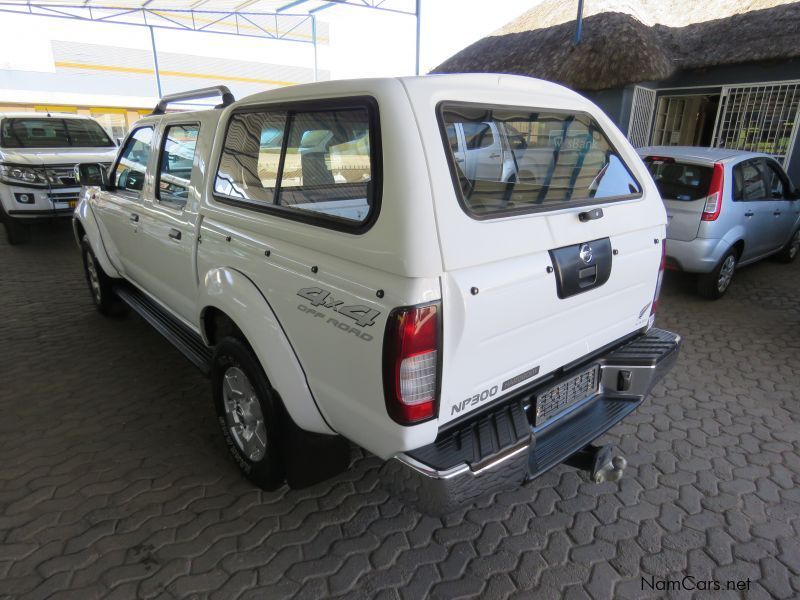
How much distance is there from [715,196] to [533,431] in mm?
4275

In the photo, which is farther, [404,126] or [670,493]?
[670,493]

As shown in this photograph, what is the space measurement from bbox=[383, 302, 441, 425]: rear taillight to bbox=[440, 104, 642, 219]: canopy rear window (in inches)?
19.4

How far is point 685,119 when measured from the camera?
11.6 metres

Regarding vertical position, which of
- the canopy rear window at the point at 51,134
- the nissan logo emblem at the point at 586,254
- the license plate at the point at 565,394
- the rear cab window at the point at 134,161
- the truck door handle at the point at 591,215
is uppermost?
the canopy rear window at the point at 51,134

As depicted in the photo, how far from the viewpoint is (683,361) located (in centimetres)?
415

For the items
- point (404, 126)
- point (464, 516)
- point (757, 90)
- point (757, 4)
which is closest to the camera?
point (404, 126)

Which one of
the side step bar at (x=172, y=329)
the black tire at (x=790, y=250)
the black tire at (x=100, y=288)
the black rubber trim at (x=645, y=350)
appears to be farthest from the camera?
the black tire at (x=790, y=250)

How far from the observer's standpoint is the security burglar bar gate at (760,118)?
9055mm

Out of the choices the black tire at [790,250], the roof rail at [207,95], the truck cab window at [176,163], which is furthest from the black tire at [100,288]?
the black tire at [790,250]

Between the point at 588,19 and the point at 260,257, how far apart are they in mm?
11295

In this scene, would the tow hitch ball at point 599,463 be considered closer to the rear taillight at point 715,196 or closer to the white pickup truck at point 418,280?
the white pickup truck at point 418,280

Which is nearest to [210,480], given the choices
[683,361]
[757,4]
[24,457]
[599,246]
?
[24,457]

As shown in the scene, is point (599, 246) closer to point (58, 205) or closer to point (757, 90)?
point (58, 205)

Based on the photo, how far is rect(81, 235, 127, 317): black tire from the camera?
4625mm
